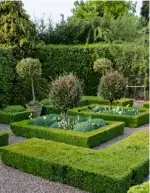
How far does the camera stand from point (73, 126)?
30.6ft

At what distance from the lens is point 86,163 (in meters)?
6.00

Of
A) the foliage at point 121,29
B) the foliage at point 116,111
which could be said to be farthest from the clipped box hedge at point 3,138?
the foliage at point 121,29

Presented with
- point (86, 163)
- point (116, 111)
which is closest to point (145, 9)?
point (116, 111)

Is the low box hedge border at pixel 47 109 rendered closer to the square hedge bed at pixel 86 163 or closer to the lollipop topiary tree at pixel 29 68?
the lollipop topiary tree at pixel 29 68

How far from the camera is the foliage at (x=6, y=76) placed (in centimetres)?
1360

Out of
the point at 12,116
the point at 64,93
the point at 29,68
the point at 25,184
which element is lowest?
the point at 25,184

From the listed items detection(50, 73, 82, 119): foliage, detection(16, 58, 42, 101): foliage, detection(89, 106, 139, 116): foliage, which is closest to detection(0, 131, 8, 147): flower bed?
detection(50, 73, 82, 119): foliage

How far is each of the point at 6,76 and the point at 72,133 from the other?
6382 millimetres

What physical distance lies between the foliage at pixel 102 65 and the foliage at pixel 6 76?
12.4 ft

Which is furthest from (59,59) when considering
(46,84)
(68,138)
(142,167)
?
(142,167)

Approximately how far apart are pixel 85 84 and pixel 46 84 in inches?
83.1

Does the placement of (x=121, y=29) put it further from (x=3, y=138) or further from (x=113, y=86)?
(x=3, y=138)

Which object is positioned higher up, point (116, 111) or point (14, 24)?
point (14, 24)

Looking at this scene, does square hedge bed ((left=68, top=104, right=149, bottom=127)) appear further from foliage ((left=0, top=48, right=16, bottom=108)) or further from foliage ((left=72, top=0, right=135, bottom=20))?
foliage ((left=72, top=0, right=135, bottom=20))
